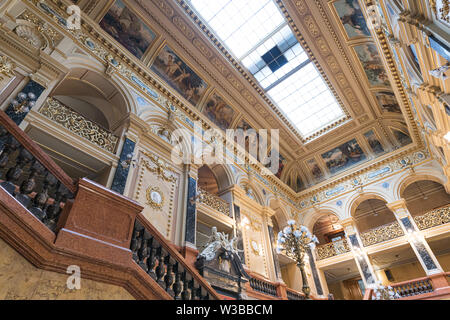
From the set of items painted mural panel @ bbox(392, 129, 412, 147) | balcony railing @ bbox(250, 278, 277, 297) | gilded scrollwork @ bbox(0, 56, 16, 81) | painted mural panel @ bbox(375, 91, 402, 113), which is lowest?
balcony railing @ bbox(250, 278, 277, 297)

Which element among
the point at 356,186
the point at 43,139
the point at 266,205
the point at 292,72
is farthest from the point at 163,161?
the point at 356,186

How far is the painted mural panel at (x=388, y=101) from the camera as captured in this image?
11.0 m

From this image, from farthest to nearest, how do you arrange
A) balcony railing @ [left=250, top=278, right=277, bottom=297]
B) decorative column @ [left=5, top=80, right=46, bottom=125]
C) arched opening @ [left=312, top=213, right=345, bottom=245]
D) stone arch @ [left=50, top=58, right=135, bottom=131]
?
arched opening @ [left=312, top=213, right=345, bottom=245]
balcony railing @ [left=250, top=278, right=277, bottom=297]
stone arch @ [left=50, top=58, right=135, bottom=131]
decorative column @ [left=5, top=80, right=46, bottom=125]

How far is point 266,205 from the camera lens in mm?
11586

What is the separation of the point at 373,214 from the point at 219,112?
1126cm

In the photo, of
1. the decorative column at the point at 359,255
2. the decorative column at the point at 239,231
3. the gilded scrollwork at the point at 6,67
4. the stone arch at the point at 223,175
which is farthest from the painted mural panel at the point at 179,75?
the decorative column at the point at 359,255

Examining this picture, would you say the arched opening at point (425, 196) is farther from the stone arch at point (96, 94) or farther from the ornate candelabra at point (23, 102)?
the ornate candelabra at point (23, 102)

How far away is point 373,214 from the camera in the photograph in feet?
50.5

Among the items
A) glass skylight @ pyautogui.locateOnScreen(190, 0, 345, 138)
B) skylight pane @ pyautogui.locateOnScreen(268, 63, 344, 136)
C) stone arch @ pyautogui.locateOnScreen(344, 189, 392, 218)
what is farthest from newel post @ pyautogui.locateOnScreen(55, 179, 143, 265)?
stone arch @ pyautogui.locateOnScreen(344, 189, 392, 218)

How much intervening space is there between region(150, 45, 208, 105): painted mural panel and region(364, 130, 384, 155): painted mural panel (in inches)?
331

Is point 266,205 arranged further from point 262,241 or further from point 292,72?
point 292,72

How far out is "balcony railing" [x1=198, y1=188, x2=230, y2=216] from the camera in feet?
28.4

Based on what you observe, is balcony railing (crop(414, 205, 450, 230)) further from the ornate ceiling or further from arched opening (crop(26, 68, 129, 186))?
arched opening (crop(26, 68, 129, 186))

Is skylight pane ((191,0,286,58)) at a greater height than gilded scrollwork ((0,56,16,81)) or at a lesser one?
greater
